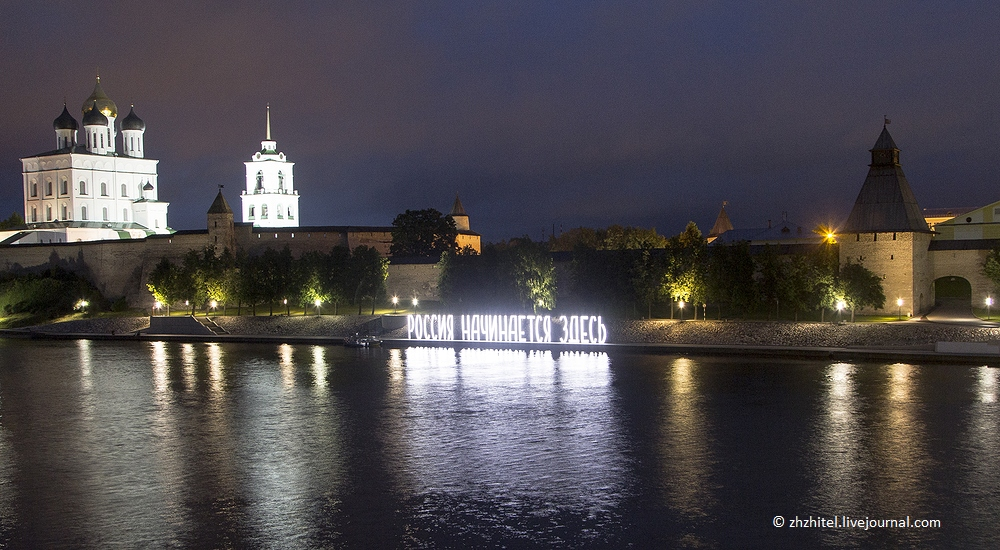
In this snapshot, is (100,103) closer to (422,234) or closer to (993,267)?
(422,234)

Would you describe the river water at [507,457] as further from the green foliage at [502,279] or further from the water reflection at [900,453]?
the green foliage at [502,279]

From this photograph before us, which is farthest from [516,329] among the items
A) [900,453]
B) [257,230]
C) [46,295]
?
[46,295]

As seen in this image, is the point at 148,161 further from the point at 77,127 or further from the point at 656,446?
the point at 656,446

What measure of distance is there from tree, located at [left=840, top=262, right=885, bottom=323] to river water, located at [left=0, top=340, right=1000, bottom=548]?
3.52 m

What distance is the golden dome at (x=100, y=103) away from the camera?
2010 inches

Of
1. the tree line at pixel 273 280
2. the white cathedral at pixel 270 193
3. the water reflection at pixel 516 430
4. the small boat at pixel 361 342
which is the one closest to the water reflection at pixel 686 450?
the water reflection at pixel 516 430

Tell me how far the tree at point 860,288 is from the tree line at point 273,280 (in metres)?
15.8

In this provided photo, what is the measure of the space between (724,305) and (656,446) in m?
15.2

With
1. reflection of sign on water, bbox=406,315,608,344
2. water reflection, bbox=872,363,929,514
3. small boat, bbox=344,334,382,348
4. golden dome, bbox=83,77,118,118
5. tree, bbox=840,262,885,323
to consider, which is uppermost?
golden dome, bbox=83,77,118,118

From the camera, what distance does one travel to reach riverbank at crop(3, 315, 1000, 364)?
72.1 ft

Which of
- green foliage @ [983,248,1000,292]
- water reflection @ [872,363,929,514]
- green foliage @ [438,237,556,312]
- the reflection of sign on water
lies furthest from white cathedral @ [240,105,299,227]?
water reflection @ [872,363,929,514]

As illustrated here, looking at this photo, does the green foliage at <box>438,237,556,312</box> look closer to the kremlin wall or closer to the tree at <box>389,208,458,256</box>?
the kremlin wall

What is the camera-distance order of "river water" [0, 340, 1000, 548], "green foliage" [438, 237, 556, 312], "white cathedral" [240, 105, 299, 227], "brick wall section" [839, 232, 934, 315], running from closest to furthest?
"river water" [0, 340, 1000, 548] < "brick wall section" [839, 232, 934, 315] < "green foliage" [438, 237, 556, 312] < "white cathedral" [240, 105, 299, 227]

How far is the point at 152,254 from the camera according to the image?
40.4 meters
